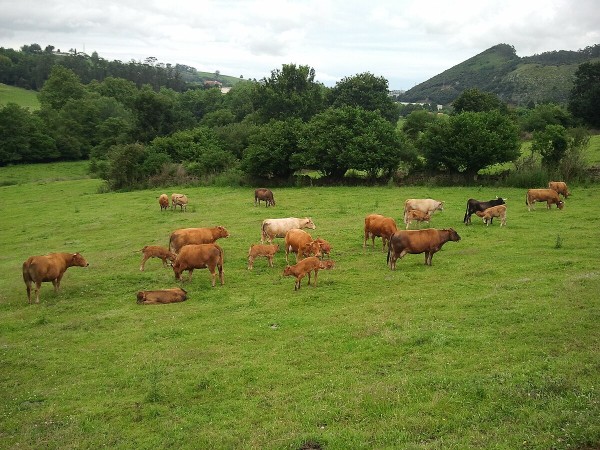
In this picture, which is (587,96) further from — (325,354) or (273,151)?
(325,354)

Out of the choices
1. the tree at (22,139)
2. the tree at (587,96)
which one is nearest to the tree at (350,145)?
the tree at (587,96)

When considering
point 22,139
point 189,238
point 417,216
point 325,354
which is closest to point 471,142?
point 417,216

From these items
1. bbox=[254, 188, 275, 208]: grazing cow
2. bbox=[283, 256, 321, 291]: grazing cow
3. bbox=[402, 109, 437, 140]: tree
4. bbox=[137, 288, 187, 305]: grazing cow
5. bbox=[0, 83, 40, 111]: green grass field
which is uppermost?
bbox=[0, 83, 40, 111]: green grass field

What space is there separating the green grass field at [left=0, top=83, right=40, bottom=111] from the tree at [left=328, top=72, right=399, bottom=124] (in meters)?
77.5

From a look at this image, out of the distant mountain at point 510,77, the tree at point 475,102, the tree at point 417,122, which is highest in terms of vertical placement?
the distant mountain at point 510,77

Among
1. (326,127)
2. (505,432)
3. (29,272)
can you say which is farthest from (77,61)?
(505,432)

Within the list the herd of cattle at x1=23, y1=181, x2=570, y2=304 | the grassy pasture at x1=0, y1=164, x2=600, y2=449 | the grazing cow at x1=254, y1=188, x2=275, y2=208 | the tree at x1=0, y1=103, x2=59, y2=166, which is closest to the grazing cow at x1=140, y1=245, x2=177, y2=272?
the herd of cattle at x1=23, y1=181, x2=570, y2=304

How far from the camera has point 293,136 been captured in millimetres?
45375

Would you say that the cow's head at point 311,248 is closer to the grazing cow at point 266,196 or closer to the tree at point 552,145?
the grazing cow at point 266,196

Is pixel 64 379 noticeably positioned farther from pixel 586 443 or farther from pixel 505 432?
pixel 586 443

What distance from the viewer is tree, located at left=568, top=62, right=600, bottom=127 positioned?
195ft

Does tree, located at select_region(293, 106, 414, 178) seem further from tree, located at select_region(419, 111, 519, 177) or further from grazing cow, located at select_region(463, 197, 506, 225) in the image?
grazing cow, located at select_region(463, 197, 506, 225)

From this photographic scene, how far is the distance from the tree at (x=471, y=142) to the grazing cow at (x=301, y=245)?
23690mm

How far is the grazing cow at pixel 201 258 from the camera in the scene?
17.2 meters
